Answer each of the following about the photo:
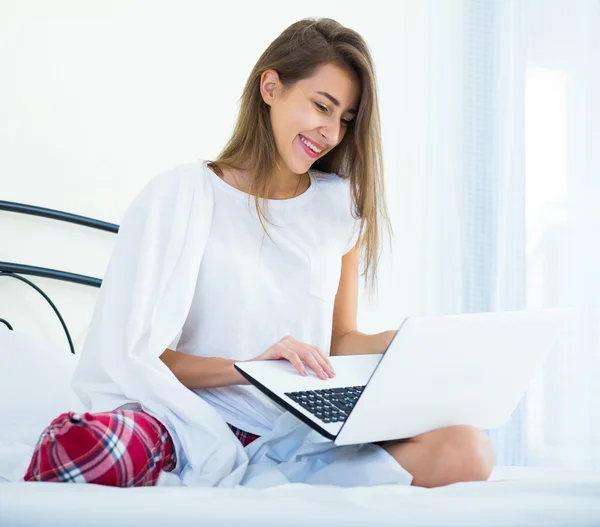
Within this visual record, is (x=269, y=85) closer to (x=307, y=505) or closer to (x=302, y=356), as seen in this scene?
(x=302, y=356)

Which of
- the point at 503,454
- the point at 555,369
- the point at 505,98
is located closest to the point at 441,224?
the point at 505,98

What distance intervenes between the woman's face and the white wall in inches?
29.7

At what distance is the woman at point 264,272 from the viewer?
3.76 feet

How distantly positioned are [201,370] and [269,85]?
0.62 m

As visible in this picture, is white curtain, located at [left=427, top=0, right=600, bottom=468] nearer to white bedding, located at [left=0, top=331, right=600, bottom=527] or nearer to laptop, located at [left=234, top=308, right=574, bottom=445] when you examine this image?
laptop, located at [left=234, top=308, right=574, bottom=445]

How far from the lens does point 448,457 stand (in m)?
0.99

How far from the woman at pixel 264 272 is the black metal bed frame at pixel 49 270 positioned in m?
0.66

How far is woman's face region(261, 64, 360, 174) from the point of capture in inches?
57.5

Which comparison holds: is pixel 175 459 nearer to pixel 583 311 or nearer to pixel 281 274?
pixel 281 274

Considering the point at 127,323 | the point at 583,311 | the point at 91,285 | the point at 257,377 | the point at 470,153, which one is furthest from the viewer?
the point at 470,153

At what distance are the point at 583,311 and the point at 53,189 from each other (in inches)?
62.9

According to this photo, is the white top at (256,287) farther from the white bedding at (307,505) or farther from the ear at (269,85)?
the white bedding at (307,505)

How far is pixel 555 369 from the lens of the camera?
7.27ft

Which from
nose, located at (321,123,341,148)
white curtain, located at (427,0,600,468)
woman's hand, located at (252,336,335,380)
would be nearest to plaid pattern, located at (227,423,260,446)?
woman's hand, located at (252,336,335,380)
